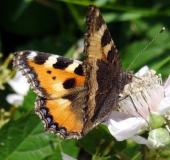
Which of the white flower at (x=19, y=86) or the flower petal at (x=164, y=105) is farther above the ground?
the white flower at (x=19, y=86)

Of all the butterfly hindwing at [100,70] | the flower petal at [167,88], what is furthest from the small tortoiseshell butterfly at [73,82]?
the flower petal at [167,88]

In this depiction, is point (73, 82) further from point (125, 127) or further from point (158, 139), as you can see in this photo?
point (158, 139)

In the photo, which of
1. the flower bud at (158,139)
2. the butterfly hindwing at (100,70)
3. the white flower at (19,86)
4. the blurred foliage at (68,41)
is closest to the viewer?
the flower bud at (158,139)

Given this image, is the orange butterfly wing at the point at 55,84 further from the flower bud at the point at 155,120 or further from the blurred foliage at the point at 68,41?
the flower bud at the point at 155,120

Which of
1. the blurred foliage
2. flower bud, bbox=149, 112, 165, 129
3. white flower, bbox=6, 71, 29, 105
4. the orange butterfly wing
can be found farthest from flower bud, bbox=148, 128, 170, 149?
white flower, bbox=6, 71, 29, 105

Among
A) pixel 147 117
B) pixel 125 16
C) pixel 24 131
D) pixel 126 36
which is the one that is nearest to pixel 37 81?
pixel 24 131

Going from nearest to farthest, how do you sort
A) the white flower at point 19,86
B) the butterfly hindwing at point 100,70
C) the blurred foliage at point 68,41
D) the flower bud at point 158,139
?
1. the flower bud at point 158,139
2. the butterfly hindwing at point 100,70
3. the blurred foliage at point 68,41
4. the white flower at point 19,86

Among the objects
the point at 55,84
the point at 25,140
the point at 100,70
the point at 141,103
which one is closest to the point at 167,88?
the point at 141,103
